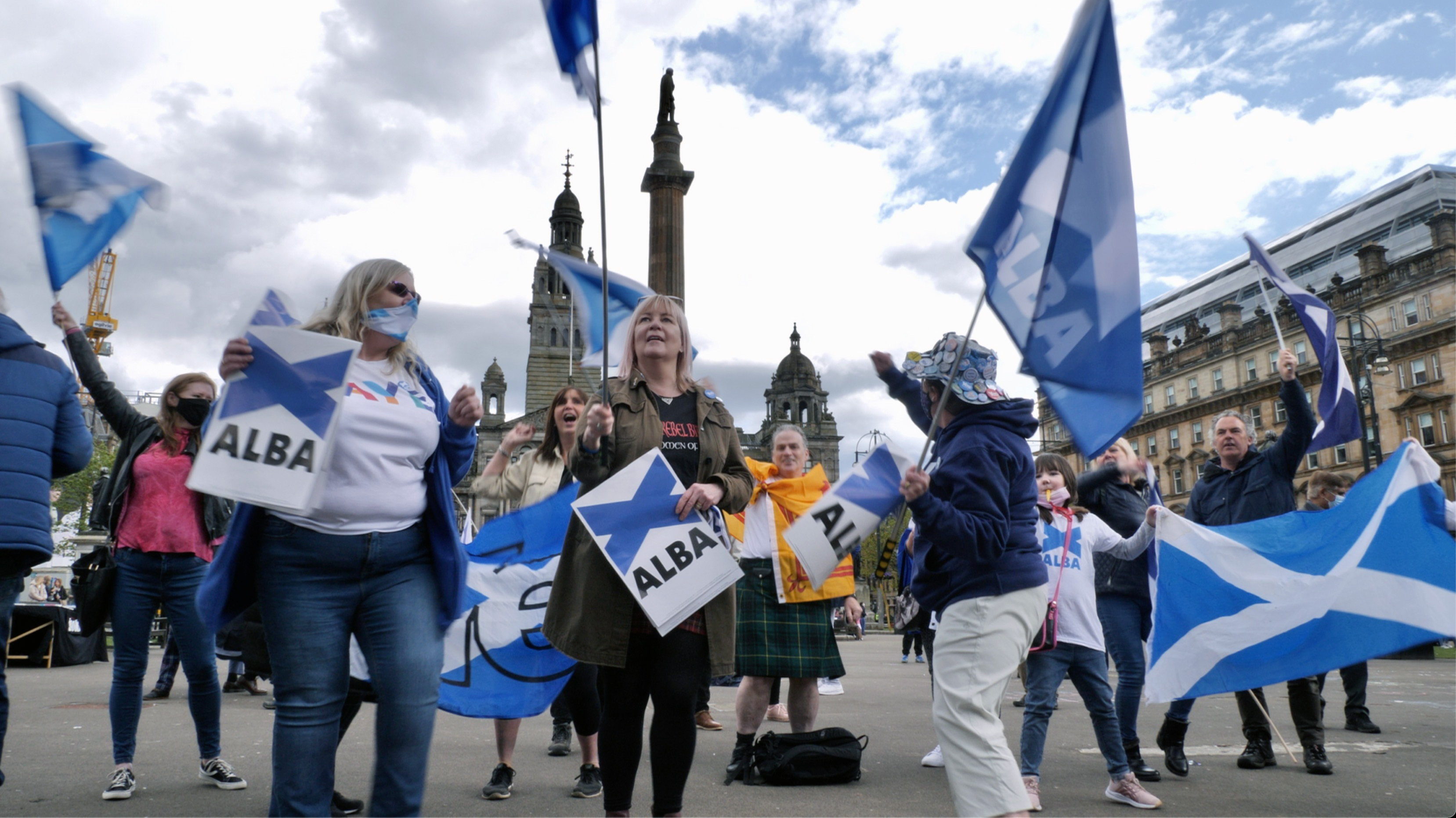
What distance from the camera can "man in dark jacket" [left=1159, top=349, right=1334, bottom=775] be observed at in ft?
19.6

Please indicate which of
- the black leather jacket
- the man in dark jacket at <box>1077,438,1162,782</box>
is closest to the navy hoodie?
the man in dark jacket at <box>1077,438,1162,782</box>

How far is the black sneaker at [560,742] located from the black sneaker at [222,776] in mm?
1859

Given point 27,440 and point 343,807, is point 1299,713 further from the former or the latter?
point 27,440

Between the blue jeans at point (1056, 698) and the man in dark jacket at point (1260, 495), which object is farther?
the man in dark jacket at point (1260, 495)

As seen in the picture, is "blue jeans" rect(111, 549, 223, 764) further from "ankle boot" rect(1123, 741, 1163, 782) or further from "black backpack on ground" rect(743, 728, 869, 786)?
"ankle boot" rect(1123, 741, 1163, 782)

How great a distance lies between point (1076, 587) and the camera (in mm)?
5512

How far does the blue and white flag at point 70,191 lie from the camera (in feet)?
13.9

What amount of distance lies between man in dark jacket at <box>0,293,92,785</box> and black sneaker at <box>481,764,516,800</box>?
220cm

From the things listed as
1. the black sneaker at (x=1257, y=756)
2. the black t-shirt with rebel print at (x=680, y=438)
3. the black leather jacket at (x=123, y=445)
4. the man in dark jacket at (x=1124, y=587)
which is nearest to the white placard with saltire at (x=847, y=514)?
the black t-shirt with rebel print at (x=680, y=438)

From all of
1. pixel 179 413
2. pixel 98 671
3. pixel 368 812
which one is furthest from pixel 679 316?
pixel 98 671

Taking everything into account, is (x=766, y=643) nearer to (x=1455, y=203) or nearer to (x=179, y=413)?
(x=179, y=413)

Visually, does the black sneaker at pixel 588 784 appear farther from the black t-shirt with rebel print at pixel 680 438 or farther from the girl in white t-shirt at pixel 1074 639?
the girl in white t-shirt at pixel 1074 639

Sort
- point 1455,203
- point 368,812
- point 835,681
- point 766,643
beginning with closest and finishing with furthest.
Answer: point 368,812
point 766,643
point 835,681
point 1455,203

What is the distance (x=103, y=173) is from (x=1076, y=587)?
5237mm
